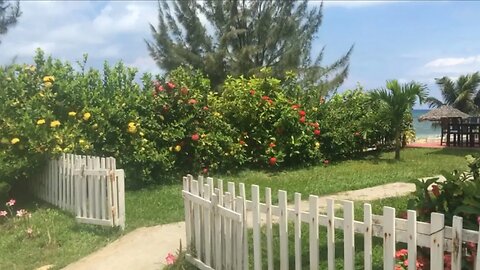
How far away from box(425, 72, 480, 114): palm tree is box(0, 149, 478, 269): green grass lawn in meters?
24.3

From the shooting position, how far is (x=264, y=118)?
13.5 meters

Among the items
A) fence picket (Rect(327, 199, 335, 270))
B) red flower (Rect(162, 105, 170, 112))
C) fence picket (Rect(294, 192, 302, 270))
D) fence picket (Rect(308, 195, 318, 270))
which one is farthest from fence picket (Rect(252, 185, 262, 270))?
A: red flower (Rect(162, 105, 170, 112))

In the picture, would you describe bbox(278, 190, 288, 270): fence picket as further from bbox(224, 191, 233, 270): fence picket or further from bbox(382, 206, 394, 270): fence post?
bbox(382, 206, 394, 270): fence post

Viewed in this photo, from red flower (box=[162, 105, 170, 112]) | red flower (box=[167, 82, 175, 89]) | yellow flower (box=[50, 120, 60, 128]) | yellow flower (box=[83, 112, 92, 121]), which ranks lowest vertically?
yellow flower (box=[50, 120, 60, 128])

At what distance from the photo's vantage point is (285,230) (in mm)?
4336

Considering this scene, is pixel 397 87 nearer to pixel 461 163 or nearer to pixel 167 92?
pixel 461 163

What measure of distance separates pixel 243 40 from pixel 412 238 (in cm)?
2496

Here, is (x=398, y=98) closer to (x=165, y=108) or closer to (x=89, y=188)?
(x=165, y=108)

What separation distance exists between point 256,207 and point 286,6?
24.9 meters

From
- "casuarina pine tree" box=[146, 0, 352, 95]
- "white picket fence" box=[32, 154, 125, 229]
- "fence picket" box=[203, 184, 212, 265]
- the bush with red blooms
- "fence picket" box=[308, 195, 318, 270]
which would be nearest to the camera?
"fence picket" box=[308, 195, 318, 270]

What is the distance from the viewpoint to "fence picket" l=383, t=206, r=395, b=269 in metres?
3.46

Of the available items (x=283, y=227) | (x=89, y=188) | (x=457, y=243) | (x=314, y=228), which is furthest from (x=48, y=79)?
(x=457, y=243)

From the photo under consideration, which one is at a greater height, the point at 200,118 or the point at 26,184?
the point at 200,118

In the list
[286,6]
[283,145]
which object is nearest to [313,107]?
[283,145]
